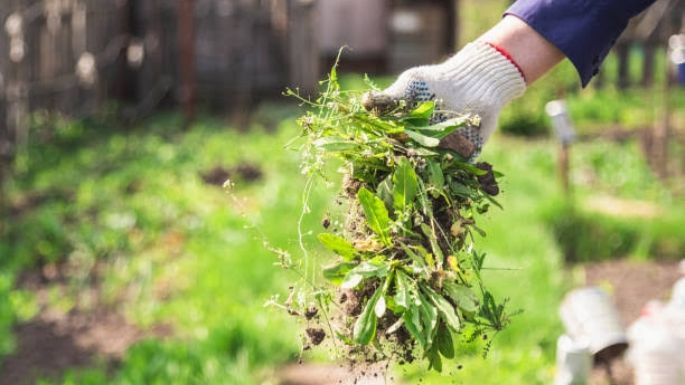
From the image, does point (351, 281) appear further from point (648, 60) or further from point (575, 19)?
point (648, 60)

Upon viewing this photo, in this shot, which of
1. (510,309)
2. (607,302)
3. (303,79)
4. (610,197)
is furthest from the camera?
(303,79)

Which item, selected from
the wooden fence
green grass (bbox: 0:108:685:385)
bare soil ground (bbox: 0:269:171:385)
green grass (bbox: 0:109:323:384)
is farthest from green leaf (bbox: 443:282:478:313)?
the wooden fence

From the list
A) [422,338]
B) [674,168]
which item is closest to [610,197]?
[674,168]

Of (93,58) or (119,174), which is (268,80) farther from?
(119,174)

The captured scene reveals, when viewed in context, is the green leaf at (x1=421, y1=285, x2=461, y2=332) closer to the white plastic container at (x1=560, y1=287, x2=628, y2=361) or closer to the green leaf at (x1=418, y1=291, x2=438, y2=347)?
the green leaf at (x1=418, y1=291, x2=438, y2=347)

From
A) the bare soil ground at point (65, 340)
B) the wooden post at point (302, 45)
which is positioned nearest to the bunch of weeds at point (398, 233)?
the bare soil ground at point (65, 340)

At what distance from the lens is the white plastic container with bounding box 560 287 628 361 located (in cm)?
394

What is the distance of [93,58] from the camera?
9.95m

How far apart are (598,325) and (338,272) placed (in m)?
2.04

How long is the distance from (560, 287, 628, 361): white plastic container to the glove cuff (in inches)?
65.4

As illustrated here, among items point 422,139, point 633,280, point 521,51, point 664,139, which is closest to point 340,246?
point 422,139

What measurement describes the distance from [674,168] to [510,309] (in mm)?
4008

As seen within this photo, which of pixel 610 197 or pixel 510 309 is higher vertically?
pixel 510 309

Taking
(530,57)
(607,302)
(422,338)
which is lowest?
(607,302)
